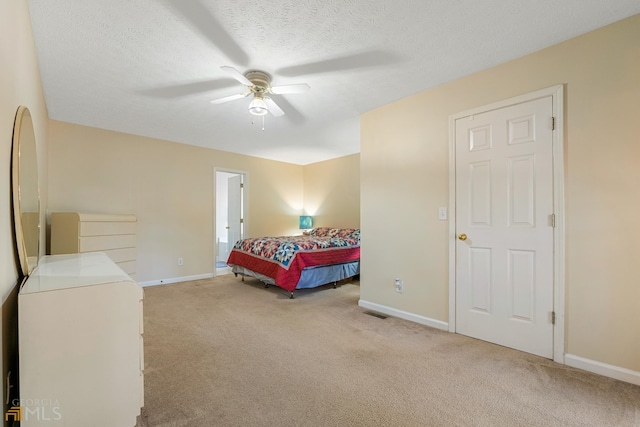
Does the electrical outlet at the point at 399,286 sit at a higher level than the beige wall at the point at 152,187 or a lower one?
lower

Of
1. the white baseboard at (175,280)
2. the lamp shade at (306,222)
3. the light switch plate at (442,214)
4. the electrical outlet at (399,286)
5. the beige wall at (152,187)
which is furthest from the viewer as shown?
the lamp shade at (306,222)

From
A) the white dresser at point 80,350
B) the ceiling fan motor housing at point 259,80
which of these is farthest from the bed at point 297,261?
the white dresser at point 80,350

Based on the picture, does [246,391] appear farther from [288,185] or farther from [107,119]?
[288,185]

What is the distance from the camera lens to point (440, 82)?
2.66 metres

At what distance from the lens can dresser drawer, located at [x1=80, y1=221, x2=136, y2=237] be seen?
125 inches

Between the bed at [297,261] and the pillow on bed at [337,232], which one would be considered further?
the pillow on bed at [337,232]

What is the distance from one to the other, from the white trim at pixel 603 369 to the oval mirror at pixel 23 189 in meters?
3.39

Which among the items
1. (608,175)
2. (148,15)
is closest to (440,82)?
(608,175)

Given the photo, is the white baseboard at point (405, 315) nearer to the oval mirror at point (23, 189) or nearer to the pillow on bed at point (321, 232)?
the pillow on bed at point (321, 232)

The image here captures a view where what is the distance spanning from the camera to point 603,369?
1848 millimetres

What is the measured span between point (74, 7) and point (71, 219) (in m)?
2.39

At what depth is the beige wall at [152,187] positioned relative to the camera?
12.3 feet

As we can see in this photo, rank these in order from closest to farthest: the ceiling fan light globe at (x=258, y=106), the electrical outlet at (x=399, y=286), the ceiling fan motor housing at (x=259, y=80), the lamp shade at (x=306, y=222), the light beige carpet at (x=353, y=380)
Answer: the light beige carpet at (x=353, y=380)
the ceiling fan motor housing at (x=259, y=80)
the ceiling fan light globe at (x=258, y=106)
the electrical outlet at (x=399, y=286)
the lamp shade at (x=306, y=222)

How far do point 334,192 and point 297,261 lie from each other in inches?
97.8
